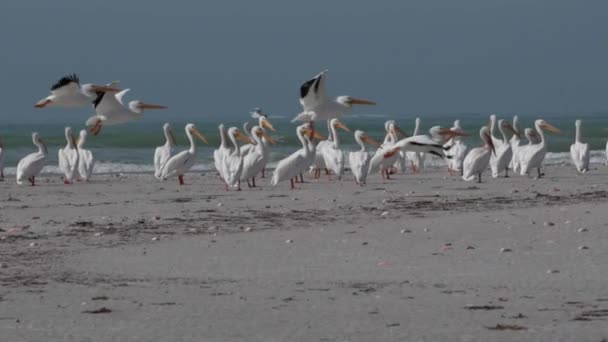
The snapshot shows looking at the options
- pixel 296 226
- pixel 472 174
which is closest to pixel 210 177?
pixel 472 174

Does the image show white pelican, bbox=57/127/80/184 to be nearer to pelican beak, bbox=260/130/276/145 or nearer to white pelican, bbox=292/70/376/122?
pelican beak, bbox=260/130/276/145

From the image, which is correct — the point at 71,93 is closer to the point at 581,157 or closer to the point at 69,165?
the point at 69,165

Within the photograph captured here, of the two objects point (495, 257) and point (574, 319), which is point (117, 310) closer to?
point (574, 319)

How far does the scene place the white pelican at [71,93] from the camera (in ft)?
53.7

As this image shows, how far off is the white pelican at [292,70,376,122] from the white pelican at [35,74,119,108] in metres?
3.82

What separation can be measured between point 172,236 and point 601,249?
3.43 metres

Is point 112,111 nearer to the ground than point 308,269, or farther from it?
farther from it

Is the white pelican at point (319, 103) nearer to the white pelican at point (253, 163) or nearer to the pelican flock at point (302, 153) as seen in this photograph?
the pelican flock at point (302, 153)

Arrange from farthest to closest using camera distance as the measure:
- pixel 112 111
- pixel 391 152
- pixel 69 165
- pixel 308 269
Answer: pixel 112 111 < pixel 69 165 < pixel 391 152 < pixel 308 269

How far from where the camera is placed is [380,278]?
712 cm

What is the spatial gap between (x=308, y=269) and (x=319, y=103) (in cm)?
1383

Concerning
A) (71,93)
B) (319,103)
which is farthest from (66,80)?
(319,103)

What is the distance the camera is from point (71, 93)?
1684cm

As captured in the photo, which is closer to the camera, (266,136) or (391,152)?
(391,152)
